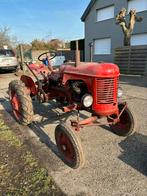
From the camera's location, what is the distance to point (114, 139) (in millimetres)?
4180

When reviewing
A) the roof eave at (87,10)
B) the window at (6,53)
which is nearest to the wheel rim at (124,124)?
the window at (6,53)

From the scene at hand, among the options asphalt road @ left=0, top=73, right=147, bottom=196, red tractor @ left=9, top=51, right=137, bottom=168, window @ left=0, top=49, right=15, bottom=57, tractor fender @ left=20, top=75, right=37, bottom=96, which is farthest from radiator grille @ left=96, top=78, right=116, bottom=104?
window @ left=0, top=49, right=15, bottom=57

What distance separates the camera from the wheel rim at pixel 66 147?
10.7 feet

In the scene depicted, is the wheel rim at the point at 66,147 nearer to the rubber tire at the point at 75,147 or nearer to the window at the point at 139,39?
the rubber tire at the point at 75,147

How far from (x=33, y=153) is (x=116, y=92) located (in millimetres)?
1632

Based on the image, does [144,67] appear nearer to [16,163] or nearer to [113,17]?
[113,17]

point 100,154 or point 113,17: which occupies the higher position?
point 113,17

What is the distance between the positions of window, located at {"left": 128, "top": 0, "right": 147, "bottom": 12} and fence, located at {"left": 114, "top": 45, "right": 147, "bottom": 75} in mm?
4848

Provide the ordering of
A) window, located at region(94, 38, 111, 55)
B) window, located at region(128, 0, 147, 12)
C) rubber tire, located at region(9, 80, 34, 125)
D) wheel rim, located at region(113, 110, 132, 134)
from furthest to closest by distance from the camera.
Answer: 1. window, located at region(94, 38, 111, 55)
2. window, located at region(128, 0, 147, 12)
3. rubber tire, located at region(9, 80, 34, 125)
4. wheel rim, located at region(113, 110, 132, 134)

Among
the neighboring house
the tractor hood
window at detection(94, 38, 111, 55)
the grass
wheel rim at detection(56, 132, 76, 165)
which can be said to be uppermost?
the neighboring house

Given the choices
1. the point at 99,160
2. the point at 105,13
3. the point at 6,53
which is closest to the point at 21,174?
the point at 99,160

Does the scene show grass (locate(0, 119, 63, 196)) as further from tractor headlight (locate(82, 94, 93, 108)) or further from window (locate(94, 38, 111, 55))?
window (locate(94, 38, 111, 55))

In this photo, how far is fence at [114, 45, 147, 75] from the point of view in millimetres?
11539

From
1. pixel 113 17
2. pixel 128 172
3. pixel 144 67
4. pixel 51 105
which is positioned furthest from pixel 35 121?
pixel 113 17
